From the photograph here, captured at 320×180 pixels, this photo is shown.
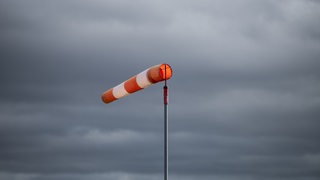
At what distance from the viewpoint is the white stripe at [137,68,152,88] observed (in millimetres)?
23302

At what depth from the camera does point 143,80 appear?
77.1 ft

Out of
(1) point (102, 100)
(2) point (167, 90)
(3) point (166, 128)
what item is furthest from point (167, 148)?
(1) point (102, 100)

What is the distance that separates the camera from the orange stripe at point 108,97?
26292 mm

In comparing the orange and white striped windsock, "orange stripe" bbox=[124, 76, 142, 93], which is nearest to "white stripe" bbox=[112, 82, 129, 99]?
the orange and white striped windsock

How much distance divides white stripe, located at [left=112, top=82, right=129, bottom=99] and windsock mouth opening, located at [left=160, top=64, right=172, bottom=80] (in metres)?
2.81

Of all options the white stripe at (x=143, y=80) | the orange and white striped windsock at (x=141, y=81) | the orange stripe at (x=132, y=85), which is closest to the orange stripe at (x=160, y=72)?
the orange and white striped windsock at (x=141, y=81)

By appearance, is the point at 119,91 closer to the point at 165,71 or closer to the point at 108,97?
the point at 108,97

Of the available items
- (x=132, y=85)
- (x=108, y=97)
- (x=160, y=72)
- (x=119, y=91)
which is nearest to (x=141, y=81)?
(x=132, y=85)

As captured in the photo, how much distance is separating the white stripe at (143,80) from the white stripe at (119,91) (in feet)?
4.46

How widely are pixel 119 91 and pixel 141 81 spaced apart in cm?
203

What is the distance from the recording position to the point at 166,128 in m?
22.6

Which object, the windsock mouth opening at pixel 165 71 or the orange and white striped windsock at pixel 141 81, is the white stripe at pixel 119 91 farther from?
the windsock mouth opening at pixel 165 71

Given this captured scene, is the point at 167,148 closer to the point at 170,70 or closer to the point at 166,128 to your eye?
the point at 166,128

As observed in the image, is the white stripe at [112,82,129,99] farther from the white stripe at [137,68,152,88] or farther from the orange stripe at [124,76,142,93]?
the white stripe at [137,68,152,88]
